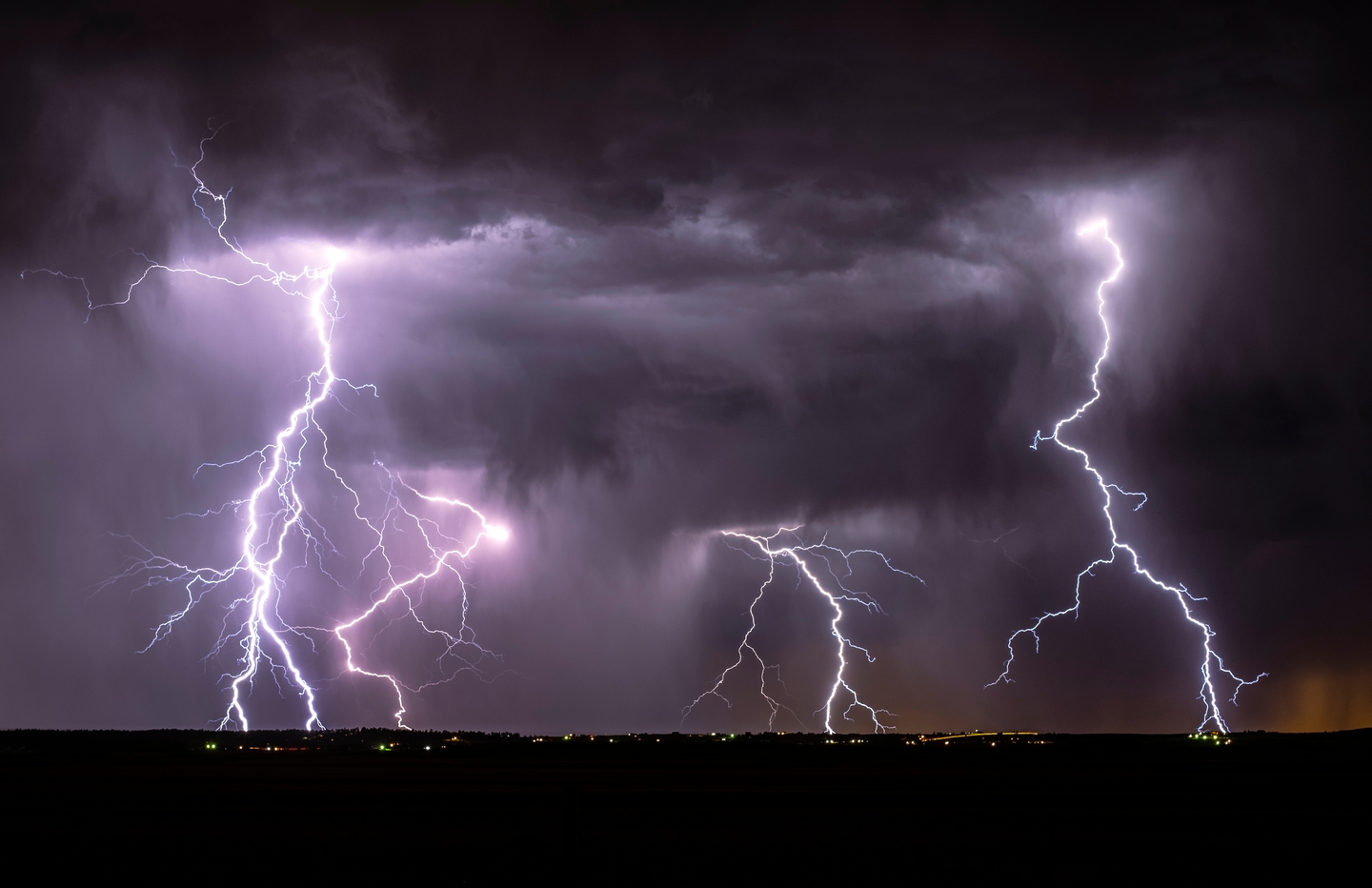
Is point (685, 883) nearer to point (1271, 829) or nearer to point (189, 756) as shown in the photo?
point (1271, 829)

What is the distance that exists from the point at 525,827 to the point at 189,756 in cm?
4733

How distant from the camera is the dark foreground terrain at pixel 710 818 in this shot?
60.7 feet

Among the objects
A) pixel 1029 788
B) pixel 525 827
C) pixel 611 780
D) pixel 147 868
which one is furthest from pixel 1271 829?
pixel 611 780

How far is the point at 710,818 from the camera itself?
2586 cm

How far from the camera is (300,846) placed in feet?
67.2

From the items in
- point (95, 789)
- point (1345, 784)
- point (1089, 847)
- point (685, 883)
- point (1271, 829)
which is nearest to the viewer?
point (685, 883)

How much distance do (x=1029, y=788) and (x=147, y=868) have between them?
2699cm

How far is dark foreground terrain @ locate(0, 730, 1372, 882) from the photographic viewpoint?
1850cm

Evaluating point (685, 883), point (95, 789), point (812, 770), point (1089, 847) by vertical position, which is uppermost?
point (812, 770)

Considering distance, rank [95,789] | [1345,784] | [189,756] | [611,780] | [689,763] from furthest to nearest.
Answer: [189,756], [689,763], [611,780], [1345,784], [95,789]

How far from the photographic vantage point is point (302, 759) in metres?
60.5

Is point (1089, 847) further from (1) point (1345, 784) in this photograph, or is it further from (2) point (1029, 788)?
(1) point (1345, 784)

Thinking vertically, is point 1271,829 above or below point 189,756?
below

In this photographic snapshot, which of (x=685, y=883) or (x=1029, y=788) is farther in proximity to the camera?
(x=1029, y=788)
